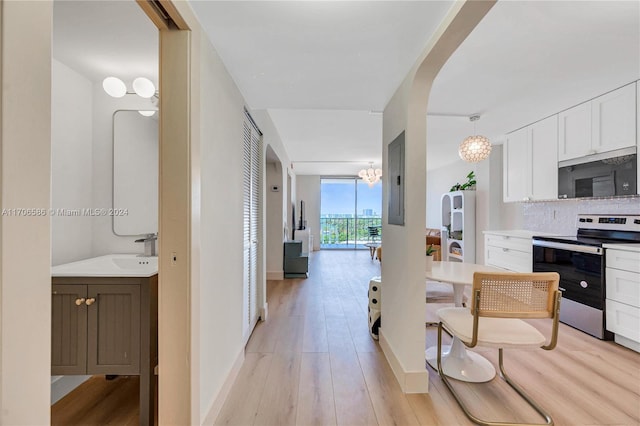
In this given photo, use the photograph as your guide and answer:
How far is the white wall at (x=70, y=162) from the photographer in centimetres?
194

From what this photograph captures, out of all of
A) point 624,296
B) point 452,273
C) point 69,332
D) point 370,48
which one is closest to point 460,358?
point 452,273

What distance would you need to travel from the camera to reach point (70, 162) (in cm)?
204

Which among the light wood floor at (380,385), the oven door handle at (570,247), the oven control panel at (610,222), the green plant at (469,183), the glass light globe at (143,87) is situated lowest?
the light wood floor at (380,385)

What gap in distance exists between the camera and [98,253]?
7.24 ft

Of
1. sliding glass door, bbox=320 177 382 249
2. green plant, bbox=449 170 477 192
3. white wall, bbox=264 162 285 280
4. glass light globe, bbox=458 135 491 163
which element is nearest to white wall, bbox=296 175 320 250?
sliding glass door, bbox=320 177 382 249

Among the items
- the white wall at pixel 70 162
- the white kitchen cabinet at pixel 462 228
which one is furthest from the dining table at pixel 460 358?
the white kitchen cabinet at pixel 462 228

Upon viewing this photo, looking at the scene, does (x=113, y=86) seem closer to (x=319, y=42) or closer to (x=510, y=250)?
(x=319, y=42)

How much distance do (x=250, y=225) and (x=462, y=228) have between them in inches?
179

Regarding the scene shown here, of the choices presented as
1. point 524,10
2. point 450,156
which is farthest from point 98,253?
point 450,156

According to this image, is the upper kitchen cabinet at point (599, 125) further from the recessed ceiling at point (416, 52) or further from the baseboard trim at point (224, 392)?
the baseboard trim at point (224, 392)

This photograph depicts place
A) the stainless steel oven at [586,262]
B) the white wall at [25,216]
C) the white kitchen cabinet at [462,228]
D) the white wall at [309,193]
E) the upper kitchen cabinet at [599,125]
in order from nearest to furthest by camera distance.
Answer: the white wall at [25,216]
the upper kitchen cabinet at [599,125]
the stainless steel oven at [586,262]
the white kitchen cabinet at [462,228]
the white wall at [309,193]

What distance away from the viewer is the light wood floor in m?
1.78

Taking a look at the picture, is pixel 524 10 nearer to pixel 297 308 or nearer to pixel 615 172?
pixel 615 172

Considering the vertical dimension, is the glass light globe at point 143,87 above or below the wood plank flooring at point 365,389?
above
